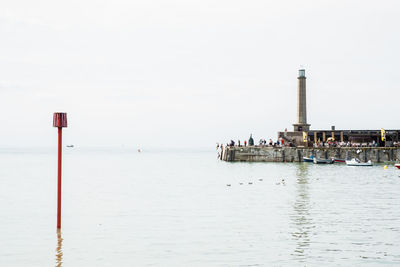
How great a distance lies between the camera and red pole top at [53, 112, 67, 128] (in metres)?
18.7

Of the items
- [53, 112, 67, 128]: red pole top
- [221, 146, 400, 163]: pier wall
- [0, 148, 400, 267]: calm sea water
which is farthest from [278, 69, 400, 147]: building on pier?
[53, 112, 67, 128]: red pole top

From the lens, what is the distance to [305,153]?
301 ft

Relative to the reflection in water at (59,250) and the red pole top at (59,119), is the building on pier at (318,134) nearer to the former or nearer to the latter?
the reflection in water at (59,250)

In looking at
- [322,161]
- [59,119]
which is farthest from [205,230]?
[322,161]

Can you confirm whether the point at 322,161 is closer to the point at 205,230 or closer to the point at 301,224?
the point at 301,224

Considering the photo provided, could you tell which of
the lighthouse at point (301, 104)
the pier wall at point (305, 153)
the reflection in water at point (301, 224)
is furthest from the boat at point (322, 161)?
the reflection in water at point (301, 224)

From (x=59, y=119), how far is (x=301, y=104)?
79243 millimetres

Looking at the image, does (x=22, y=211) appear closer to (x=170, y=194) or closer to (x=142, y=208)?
(x=142, y=208)

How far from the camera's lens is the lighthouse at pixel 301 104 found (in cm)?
9475

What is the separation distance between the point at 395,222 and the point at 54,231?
47.4 ft

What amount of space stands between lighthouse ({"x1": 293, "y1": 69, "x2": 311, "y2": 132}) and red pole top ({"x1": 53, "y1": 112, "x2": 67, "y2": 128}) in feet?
259

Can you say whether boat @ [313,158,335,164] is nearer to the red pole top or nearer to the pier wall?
the pier wall

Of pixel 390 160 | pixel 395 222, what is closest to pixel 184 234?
pixel 395 222

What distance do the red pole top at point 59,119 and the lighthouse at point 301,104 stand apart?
3114 inches
